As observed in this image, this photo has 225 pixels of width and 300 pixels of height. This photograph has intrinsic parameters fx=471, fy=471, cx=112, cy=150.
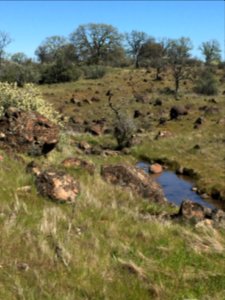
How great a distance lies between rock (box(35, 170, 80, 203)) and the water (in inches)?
540

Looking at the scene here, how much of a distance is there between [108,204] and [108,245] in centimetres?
346

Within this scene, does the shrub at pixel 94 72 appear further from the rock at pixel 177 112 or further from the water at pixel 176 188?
the water at pixel 176 188

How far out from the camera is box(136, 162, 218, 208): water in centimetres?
2717

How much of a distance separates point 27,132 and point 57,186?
27.0 ft

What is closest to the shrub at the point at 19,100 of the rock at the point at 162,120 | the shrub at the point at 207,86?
the rock at the point at 162,120

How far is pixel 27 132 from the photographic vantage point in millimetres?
19688

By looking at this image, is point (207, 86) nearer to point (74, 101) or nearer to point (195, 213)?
point (74, 101)

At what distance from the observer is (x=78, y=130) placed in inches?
1982

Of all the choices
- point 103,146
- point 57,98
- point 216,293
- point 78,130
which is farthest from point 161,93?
point 216,293

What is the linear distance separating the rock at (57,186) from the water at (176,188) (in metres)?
13.7

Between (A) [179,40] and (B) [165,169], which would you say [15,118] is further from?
(A) [179,40]

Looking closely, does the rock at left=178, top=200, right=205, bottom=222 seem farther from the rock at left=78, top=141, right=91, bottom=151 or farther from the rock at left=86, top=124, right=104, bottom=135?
the rock at left=86, top=124, right=104, bottom=135

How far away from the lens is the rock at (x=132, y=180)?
57.0 feet

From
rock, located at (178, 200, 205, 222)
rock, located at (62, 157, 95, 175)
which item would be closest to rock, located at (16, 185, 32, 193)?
rock, located at (62, 157, 95, 175)
